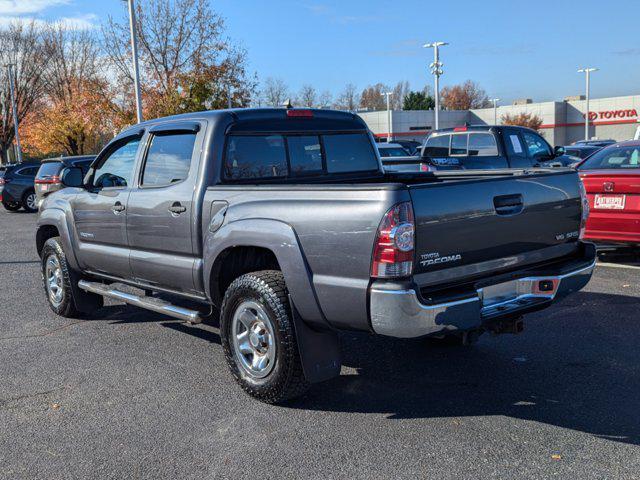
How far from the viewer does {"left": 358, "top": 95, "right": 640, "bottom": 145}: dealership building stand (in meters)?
64.1

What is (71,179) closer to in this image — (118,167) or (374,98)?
(118,167)

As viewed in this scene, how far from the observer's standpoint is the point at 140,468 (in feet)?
11.9

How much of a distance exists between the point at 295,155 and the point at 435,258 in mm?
1965

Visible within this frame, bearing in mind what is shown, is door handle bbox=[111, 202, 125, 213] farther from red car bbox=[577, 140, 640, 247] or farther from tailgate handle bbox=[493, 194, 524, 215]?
red car bbox=[577, 140, 640, 247]

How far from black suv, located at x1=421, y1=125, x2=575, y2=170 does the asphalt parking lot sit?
6.09 meters

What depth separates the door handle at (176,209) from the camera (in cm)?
496

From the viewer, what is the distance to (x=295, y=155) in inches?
211

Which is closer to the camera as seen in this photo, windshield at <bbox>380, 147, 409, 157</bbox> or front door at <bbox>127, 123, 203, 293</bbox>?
front door at <bbox>127, 123, 203, 293</bbox>

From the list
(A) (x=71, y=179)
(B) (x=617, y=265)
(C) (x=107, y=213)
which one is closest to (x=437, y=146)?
(B) (x=617, y=265)

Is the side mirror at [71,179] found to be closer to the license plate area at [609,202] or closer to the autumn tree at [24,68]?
the license plate area at [609,202]

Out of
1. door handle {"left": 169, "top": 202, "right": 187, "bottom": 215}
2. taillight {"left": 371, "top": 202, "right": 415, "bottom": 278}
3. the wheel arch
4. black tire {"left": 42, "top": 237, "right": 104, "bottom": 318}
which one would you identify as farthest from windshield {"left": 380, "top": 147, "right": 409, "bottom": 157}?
taillight {"left": 371, "top": 202, "right": 415, "bottom": 278}

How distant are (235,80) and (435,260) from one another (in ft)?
85.2

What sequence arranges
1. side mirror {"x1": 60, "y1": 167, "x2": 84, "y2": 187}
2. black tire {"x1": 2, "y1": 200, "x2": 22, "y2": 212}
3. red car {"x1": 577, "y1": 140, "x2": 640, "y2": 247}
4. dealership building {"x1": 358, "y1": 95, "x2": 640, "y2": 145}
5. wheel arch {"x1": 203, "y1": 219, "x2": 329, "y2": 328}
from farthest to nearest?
dealership building {"x1": 358, "y1": 95, "x2": 640, "y2": 145} < black tire {"x1": 2, "y1": 200, "x2": 22, "y2": 212} < red car {"x1": 577, "y1": 140, "x2": 640, "y2": 247} < side mirror {"x1": 60, "y1": 167, "x2": 84, "y2": 187} < wheel arch {"x1": 203, "y1": 219, "x2": 329, "y2": 328}

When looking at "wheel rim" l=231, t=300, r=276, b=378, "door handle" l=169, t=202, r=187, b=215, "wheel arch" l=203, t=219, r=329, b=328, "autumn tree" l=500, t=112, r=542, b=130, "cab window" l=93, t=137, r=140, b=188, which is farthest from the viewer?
"autumn tree" l=500, t=112, r=542, b=130
